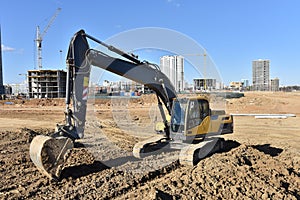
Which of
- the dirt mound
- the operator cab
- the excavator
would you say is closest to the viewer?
the dirt mound

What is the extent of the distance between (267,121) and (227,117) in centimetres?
1172

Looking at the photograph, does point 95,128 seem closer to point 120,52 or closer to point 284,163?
point 120,52

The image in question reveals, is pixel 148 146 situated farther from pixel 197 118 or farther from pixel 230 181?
pixel 230 181

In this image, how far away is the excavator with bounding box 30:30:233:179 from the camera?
21.3 feet

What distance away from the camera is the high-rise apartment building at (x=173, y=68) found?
33.3 ft

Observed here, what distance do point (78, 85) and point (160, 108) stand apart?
324cm

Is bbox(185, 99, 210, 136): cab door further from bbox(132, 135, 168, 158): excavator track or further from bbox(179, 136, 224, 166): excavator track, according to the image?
bbox(132, 135, 168, 158): excavator track

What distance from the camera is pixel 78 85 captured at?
24.0 feet

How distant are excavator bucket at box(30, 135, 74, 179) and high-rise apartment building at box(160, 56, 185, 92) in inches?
174

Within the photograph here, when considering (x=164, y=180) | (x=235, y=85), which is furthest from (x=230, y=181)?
(x=235, y=85)

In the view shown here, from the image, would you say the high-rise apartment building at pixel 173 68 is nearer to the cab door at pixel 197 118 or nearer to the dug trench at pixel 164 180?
the cab door at pixel 197 118

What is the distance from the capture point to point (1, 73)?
77125mm

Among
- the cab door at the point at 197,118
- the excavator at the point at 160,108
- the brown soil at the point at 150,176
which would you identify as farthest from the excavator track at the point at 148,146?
the cab door at the point at 197,118

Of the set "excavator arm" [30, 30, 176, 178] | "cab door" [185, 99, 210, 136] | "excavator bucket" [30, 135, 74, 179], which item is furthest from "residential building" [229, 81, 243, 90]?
"excavator bucket" [30, 135, 74, 179]
